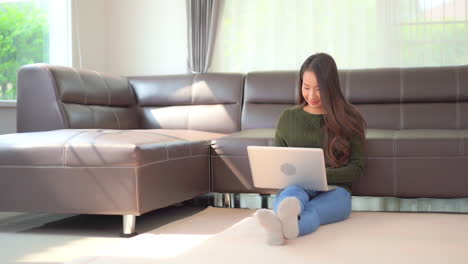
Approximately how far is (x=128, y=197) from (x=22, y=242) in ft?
1.68

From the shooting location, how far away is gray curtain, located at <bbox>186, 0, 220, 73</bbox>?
5.22m

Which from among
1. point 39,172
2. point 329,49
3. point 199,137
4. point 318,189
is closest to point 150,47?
point 329,49

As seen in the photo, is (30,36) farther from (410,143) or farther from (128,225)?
(410,143)

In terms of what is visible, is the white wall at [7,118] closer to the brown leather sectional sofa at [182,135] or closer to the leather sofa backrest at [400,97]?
the brown leather sectional sofa at [182,135]

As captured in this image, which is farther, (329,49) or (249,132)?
(329,49)

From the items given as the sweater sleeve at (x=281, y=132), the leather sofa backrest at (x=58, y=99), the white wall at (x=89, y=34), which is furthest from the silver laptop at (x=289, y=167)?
the white wall at (x=89, y=34)

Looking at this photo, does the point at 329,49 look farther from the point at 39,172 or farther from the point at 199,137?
the point at 39,172

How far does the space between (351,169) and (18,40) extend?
289 centimetres

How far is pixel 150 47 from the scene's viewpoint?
547 cm

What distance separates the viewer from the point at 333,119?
8.73ft

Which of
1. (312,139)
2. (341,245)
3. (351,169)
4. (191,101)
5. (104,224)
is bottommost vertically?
(104,224)

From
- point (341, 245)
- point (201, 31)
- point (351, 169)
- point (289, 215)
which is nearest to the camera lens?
point (341, 245)

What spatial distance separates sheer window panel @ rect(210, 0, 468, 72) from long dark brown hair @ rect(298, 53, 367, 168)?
2.32 meters

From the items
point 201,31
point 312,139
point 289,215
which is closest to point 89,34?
point 201,31
